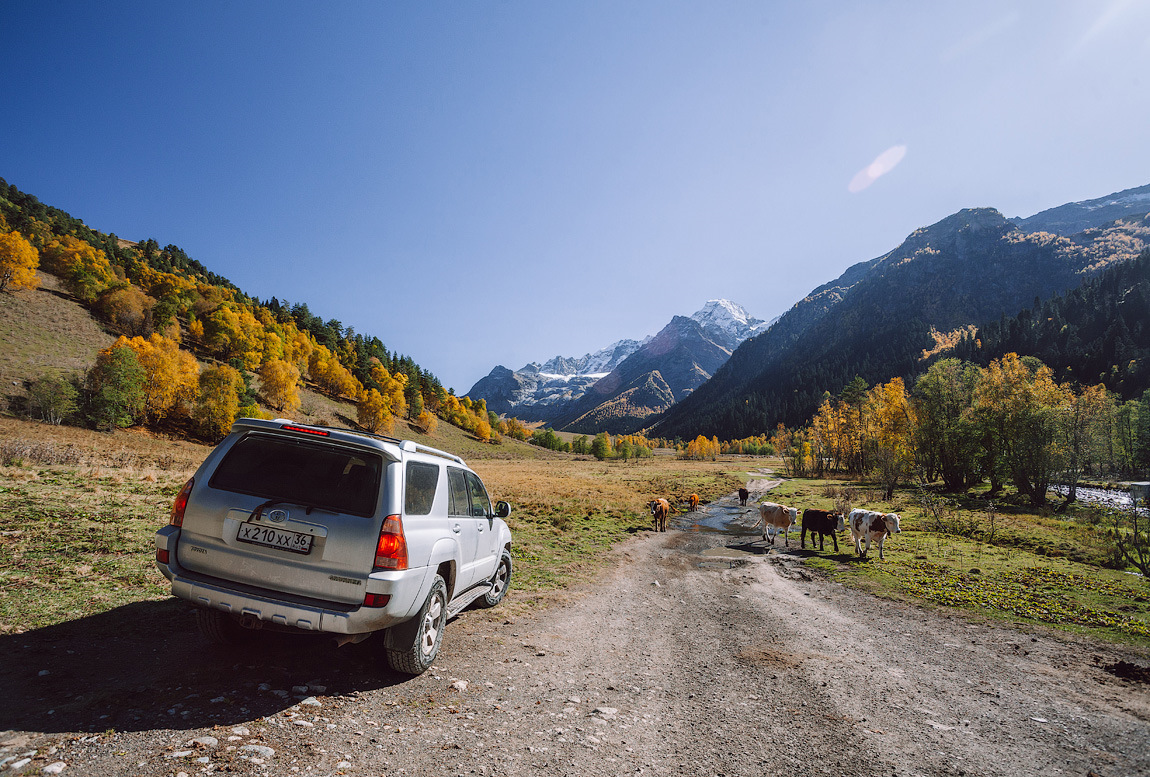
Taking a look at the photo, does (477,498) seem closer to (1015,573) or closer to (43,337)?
(1015,573)

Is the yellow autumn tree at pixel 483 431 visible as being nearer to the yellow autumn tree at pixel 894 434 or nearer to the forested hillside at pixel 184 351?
the forested hillside at pixel 184 351

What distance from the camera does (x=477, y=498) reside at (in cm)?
784

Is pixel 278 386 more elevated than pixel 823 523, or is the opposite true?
pixel 278 386

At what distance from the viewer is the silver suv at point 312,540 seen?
4664mm

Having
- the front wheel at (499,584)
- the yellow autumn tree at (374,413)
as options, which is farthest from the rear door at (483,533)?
the yellow autumn tree at (374,413)

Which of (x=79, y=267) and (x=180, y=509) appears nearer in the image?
(x=180, y=509)

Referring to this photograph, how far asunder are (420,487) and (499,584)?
4.51m

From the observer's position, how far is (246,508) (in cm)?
478

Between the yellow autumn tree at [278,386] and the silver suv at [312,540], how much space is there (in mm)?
95468

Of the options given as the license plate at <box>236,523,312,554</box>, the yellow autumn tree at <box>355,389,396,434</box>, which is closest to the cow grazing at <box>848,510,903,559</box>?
the license plate at <box>236,523,312,554</box>

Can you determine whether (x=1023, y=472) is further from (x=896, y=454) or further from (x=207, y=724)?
(x=207, y=724)

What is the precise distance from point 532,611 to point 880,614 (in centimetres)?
782

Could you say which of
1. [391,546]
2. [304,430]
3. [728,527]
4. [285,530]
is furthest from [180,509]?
[728,527]

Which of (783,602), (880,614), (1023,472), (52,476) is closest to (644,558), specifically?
(783,602)
